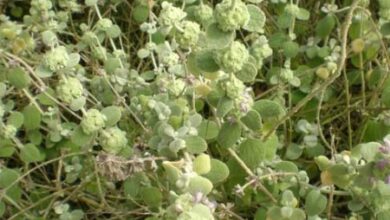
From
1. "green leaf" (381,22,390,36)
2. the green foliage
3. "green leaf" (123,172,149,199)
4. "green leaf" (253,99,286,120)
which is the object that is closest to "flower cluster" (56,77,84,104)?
the green foliage

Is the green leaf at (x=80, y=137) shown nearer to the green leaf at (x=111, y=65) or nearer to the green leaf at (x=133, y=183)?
the green leaf at (x=133, y=183)

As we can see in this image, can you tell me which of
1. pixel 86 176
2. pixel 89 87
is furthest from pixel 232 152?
pixel 89 87

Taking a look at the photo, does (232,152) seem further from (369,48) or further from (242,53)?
(369,48)

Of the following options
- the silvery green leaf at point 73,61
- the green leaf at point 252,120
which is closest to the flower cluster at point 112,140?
the silvery green leaf at point 73,61

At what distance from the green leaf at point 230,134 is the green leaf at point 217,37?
0.20m

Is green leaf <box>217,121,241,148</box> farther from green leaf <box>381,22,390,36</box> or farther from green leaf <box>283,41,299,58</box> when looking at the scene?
green leaf <box>283,41,299,58</box>

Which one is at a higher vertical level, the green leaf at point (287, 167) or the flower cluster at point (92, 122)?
the flower cluster at point (92, 122)

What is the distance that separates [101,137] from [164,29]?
0.65 ft

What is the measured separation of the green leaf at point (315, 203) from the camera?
1.02 metres

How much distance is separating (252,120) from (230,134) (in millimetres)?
41

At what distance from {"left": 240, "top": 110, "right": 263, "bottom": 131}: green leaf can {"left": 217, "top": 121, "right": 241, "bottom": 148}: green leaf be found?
0.02 m

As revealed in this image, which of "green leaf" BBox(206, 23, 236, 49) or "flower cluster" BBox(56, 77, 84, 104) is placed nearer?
"green leaf" BBox(206, 23, 236, 49)

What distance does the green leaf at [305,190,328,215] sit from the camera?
1023 mm

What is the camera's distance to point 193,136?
981mm
